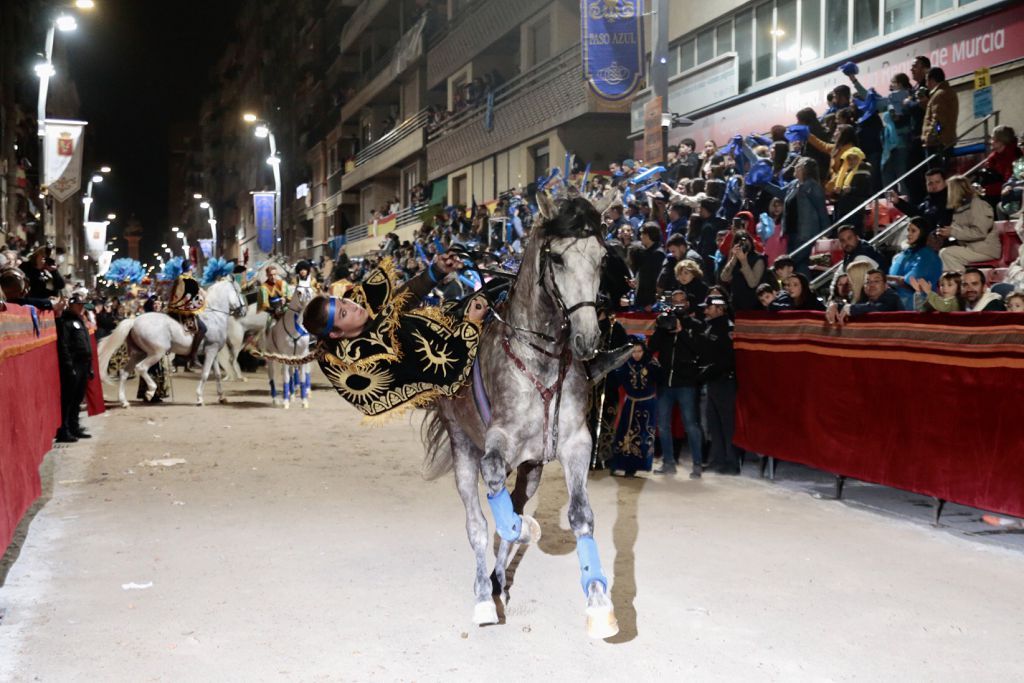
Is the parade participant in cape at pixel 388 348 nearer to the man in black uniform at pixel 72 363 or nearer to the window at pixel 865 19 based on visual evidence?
the man in black uniform at pixel 72 363

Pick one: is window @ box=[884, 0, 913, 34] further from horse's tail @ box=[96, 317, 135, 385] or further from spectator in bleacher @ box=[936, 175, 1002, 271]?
horse's tail @ box=[96, 317, 135, 385]

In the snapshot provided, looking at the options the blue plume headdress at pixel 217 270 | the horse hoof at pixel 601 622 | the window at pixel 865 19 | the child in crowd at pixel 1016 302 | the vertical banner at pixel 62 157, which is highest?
the window at pixel 865 19

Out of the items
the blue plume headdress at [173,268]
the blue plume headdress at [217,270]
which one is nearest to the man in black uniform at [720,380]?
the blue plume headdress at [217,270]

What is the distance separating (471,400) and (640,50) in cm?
1514

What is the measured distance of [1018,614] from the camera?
6.02 m

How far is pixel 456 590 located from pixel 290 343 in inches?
532

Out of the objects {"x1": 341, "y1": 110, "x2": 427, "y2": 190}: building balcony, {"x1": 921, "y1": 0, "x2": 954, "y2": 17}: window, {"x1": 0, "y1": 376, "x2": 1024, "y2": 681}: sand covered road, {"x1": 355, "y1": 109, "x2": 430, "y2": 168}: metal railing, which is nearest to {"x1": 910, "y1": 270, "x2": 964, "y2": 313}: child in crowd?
{"x1": 0, "y1": 376, "x2": 1024, "y2": 681}: sand covered road

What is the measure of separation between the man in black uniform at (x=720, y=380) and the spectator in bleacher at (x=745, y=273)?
0.45 metres

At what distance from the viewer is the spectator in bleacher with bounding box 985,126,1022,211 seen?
492 inches

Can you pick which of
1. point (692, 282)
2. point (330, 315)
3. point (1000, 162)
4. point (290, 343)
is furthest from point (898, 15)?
point (330, 315)

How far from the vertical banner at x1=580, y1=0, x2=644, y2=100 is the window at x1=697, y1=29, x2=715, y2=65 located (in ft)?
16.3

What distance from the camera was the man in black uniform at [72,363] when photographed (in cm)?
1371

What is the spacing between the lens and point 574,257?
5266mm

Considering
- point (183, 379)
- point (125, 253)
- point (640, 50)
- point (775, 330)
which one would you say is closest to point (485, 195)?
point (183, 379)
